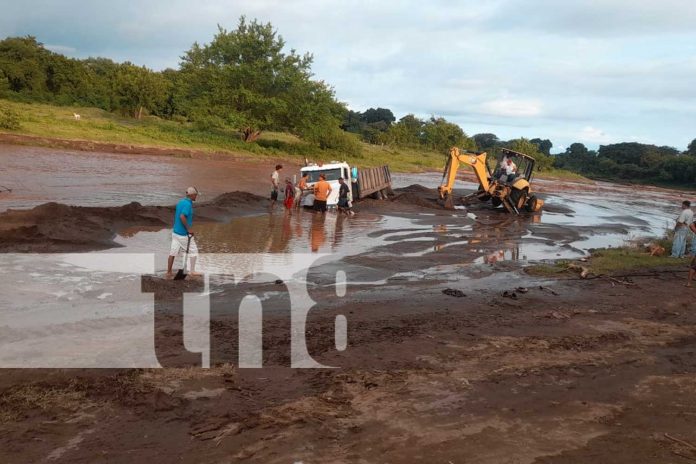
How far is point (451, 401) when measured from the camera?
5.23 metres

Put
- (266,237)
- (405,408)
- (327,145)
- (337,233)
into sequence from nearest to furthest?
(405,408), (266,237), (337,233), (327,145)

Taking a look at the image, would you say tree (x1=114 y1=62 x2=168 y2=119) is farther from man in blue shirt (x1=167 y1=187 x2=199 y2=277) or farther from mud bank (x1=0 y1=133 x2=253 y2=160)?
man in blue shirt (x1=167 y1=187 x2=199 y2=277)

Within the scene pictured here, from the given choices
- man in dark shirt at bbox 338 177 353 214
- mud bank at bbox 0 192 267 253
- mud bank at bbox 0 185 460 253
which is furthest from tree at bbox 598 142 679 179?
mud bank at bbox 0 192 267 253

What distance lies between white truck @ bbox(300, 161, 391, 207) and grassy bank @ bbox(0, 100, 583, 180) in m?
17.0

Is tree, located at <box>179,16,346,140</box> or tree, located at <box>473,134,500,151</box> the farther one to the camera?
tree, located at <box>473,134,500,151</box>

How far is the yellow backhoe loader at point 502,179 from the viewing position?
79.2 ft

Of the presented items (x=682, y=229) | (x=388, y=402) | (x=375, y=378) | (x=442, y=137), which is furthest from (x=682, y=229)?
(x=442, y=137)

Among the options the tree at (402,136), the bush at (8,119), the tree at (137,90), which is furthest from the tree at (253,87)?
the tree at (402,136)

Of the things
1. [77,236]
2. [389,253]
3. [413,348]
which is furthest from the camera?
[389,253]

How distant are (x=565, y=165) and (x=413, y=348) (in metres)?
103

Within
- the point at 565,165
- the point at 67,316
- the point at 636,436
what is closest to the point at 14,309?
the point at 67,316

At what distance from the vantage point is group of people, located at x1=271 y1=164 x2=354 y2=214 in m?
19.8

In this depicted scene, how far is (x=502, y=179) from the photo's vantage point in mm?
24531

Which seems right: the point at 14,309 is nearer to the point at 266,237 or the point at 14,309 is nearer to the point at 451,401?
the point at 451,401
